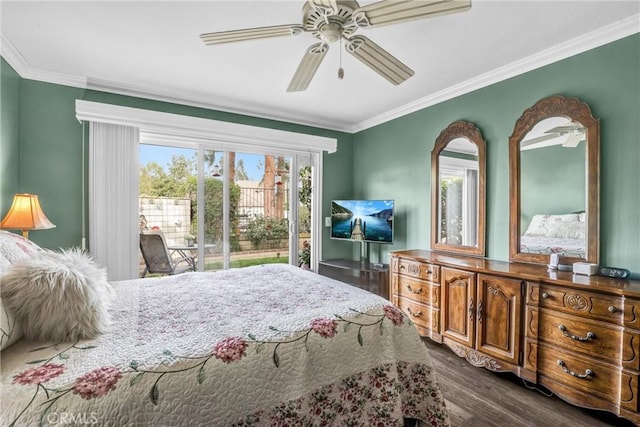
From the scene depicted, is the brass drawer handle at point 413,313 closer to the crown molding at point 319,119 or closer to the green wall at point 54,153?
the crown molding at point 319,119

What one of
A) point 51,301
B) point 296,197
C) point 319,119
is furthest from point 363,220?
point 51,301

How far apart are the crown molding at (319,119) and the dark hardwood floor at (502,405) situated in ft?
8.28

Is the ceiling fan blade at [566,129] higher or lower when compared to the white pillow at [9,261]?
higher

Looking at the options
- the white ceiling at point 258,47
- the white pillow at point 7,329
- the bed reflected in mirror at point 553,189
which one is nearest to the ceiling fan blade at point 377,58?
the white ceiling at point 258,47

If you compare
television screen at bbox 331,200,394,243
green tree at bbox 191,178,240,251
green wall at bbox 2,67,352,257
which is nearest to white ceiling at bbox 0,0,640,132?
green wall at bbox 2,67,352,257

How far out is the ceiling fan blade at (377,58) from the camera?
179cm

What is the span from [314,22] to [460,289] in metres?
2.23

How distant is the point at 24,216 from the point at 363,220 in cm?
324

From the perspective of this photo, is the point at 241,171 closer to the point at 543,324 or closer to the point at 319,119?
the point at 319,119

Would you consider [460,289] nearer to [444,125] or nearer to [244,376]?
[444,125]

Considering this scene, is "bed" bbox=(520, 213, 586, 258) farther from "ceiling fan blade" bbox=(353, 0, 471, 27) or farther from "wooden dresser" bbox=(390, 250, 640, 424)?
"ceiling fan blade" bbox=(353, 0, 471, 27)

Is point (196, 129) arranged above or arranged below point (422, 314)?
above

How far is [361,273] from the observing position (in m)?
3.74

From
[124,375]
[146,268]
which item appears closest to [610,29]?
[124,375]
